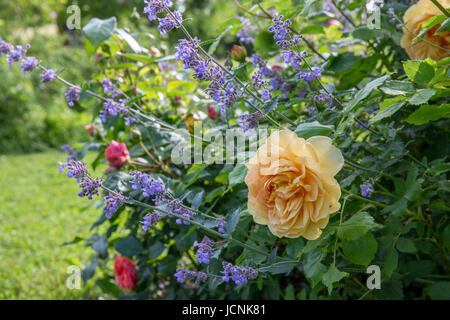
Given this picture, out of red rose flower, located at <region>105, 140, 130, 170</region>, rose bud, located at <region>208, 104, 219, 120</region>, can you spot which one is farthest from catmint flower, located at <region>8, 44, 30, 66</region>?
rose bud, located at <region>208, 104, 219, 120</region>

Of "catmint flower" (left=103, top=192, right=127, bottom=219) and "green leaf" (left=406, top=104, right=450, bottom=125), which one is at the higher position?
"green leaf" (left=406, top=104, right=450, bottom=125)

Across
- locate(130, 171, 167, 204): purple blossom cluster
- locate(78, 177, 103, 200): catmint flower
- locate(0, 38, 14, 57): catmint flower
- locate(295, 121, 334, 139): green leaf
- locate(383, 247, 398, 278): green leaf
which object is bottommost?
locate(383, 247, 398, 278): green leaf

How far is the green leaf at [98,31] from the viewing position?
1335 millimetres

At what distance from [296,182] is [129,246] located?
933 millimetres

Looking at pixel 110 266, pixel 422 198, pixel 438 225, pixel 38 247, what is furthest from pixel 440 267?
pixel 38 247

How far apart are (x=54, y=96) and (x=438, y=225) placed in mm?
6275

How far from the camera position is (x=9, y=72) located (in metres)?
6.09

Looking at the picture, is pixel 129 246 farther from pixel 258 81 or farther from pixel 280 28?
pixel 280 28

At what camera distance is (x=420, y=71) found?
908 mm

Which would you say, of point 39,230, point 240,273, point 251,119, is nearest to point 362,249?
point 240,273

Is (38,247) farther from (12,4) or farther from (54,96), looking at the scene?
(12,4)

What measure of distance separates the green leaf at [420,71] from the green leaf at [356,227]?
299 mm

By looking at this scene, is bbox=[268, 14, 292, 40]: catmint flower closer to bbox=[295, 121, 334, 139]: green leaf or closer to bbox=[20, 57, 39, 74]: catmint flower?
bbox=[295, 121, 334, 139]: green leaf

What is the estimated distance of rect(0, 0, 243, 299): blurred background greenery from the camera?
2.41 meters
